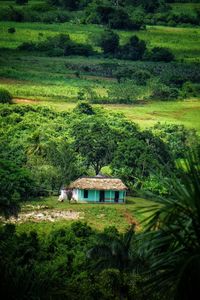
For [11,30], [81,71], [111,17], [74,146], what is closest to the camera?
[74,146]

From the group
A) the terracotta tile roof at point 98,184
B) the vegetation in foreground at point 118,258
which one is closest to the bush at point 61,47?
the terracotta tile roof at point 98,184

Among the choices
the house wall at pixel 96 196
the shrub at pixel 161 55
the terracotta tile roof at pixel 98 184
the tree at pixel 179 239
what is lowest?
the shrub at pixel 161 55

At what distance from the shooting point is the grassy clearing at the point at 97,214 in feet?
110

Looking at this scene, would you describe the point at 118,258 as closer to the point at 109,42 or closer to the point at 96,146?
the point at 96,146

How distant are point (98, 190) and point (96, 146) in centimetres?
749

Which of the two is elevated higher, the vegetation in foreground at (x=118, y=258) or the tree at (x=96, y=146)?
the vegetation in foreground at (x=118, y=258)

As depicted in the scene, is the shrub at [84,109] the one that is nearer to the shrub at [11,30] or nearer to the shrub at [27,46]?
the shrub at [27,46]

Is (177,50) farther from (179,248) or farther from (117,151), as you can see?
(179,248)

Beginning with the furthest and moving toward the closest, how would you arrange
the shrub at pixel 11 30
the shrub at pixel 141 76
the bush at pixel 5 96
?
1. the shrub at pixel 11 30
2. the shrub at pixel 141 76
3. the bush at pixel 5 96

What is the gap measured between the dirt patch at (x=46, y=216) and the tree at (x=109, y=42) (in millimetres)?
37945

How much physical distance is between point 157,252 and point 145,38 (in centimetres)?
6512

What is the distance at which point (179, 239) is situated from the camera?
12250 millimetres

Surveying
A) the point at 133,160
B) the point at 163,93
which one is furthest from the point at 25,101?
the point at 133,160

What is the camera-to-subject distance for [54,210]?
3694 cm
